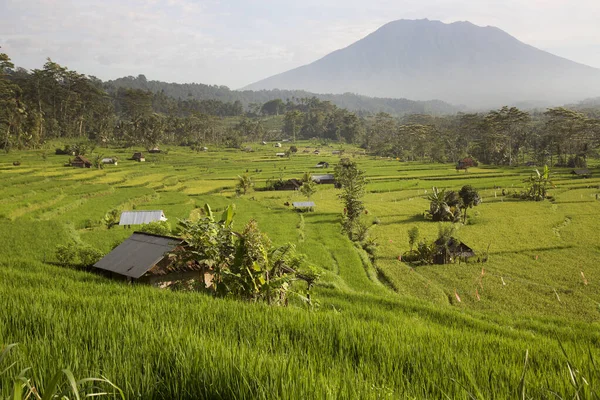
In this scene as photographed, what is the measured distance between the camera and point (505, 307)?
Answer: 48.9 feet

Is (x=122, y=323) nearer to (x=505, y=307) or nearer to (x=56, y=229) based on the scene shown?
(x=505, y=307)

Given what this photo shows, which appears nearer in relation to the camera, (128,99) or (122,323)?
(122,323)

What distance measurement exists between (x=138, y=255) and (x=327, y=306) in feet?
17.0

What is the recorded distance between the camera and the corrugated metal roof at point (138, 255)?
9.77m

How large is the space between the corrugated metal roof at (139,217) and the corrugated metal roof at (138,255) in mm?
13604

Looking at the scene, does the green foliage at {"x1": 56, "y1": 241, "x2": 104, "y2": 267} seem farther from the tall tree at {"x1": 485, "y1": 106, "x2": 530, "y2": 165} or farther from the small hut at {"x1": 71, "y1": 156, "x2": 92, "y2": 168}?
the tall tree at {"x1": 485, "y1": 106, "x2": 530, "y2": 165}

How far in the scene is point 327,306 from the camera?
10.5 meters

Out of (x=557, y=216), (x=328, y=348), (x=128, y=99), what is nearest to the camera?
(x=328, y=348)

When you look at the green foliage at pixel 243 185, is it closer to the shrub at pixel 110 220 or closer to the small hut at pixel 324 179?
the small hut at pixel 324 179

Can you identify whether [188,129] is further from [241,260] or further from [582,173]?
[241,260]

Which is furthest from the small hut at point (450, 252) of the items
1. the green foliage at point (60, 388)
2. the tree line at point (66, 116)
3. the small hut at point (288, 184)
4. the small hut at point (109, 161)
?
the tree line at point (66, 116)

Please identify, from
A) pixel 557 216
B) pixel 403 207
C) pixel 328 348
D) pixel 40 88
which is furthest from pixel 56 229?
pixel 40 88

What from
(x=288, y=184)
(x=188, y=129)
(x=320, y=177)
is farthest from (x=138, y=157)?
(x=188, y=129)

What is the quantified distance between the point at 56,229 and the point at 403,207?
91.8 feet
